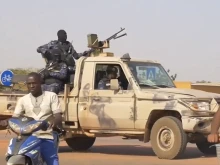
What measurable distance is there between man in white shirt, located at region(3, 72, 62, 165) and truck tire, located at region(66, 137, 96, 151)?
7445mm

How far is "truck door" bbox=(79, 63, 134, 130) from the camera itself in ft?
41.7

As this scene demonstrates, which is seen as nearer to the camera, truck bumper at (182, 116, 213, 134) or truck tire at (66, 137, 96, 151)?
truck bumper at (182, 116, 213, 134)

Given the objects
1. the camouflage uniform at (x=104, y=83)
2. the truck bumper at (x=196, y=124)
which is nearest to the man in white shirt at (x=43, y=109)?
the truck bumper at (x=196, y=124)

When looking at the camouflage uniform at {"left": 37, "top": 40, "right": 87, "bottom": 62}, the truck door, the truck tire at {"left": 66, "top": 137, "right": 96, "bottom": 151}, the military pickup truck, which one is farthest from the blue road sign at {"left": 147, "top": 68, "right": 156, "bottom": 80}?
the truck tire at {"left": 66, "top": 137, "right": 96, "bottom": 151}

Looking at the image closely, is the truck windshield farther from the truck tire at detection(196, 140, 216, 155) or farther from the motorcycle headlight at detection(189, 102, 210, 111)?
the truck tire at detection(196, 140, 216, 155)

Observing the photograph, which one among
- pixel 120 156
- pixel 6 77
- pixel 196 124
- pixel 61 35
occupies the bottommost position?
pixel 120 156

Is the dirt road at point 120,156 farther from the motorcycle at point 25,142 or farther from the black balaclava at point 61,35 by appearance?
the motorcycle at point 25,142

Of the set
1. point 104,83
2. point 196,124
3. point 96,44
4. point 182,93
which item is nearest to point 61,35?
point 96,44

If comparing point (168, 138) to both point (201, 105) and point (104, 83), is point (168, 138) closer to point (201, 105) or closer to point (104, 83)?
point (201, 105)

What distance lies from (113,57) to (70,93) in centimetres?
122

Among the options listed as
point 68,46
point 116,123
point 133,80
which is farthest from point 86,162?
point 68,46

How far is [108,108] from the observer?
12.9 m

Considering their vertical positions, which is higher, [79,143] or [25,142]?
[25,142]

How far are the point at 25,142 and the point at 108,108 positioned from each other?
20.1 feet
